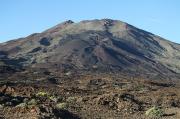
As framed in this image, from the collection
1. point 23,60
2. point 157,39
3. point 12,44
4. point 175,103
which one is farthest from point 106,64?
point 175,103

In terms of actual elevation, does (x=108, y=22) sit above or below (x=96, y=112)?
above

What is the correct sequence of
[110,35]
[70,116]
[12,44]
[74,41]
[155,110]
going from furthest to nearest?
[110,35] → [12,44] → [74,41] → [155,110] → [70,116]

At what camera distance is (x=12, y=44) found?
153 meters

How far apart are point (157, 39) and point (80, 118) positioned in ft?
479

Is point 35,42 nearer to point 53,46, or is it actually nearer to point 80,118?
point 53,46

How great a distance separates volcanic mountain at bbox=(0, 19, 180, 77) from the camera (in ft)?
389

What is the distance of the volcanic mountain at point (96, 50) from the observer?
118 m

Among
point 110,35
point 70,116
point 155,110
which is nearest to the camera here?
point 70,116

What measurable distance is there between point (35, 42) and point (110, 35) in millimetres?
28445

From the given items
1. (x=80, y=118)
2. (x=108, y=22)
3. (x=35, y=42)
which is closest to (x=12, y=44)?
(x=35, y=42)

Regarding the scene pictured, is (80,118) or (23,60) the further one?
(23,60)

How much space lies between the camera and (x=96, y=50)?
434 feet

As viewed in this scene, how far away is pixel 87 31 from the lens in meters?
163

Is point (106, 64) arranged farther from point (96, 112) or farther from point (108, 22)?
point (96, 112)
